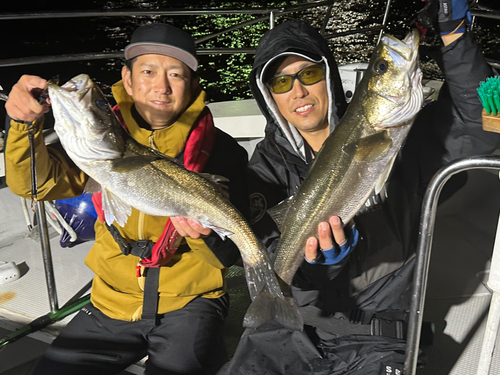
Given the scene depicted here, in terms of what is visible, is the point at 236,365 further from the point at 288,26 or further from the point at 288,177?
the point at 288,26

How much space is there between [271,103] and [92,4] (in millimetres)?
23935

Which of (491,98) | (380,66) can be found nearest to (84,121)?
(380,66)

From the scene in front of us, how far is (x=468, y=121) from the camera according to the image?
7.88 feet

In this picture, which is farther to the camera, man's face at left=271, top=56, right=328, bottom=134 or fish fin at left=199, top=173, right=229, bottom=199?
man's face at left=271, top=56, right=328, bottom=134

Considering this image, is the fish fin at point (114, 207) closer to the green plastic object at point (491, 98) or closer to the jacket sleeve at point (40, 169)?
the jacket sleeve at point (40, 169)

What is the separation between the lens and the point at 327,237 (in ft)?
7.31

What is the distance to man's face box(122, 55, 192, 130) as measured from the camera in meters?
2.45

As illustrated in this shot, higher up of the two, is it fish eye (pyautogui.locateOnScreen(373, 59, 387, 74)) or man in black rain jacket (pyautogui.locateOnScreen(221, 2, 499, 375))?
fish eye (pyautogui.locateOnScreen(373, 59, 387, 74))

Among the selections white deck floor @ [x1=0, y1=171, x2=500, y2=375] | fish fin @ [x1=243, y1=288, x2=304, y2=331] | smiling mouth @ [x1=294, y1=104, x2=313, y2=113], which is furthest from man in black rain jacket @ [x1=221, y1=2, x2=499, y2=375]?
white deck floor @ [x1=0, y1=171, x2=500, y2=375]

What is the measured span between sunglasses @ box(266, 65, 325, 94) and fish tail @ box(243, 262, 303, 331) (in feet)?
3.21

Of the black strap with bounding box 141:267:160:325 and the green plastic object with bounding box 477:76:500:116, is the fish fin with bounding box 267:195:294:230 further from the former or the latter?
the green plastic object with bounding box 477:76:500:116

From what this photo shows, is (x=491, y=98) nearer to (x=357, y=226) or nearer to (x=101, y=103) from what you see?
(x=357, y=226)

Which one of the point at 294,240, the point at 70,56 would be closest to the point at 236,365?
the point at 294,240

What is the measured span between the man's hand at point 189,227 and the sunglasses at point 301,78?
0.89m
